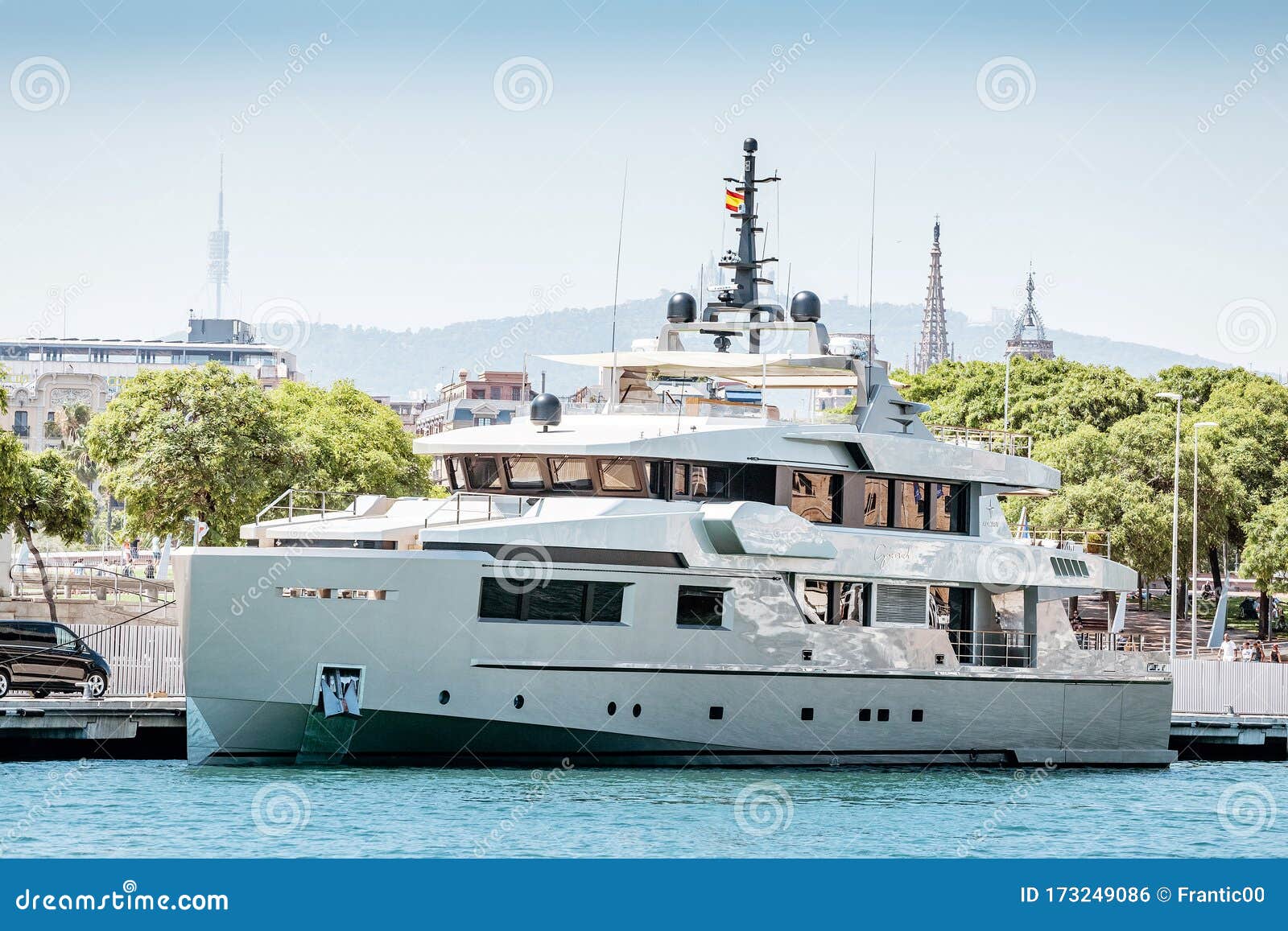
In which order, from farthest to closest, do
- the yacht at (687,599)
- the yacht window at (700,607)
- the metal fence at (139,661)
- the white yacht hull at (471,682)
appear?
the metal fence at (139,661)
the yacht window at (700,607)
the yacht at (687,599)
the white yacht hull at (471,682)

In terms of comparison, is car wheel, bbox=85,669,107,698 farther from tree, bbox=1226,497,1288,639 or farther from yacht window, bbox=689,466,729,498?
tree, bbox=1226,497,1288,639

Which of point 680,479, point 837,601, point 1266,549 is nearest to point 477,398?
point 1266,549

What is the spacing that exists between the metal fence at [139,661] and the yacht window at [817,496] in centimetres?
1049

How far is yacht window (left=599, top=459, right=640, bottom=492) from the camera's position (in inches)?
899

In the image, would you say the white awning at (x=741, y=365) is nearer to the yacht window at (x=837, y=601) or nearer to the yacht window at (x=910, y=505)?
the yacht window at (x=910, y=505)

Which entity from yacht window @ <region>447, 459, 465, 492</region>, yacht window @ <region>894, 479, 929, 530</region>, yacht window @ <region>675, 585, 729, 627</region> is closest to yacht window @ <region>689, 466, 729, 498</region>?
yacht window @ <region>675, 585, 729, 627</region>

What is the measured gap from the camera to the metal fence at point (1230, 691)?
32.2 meters

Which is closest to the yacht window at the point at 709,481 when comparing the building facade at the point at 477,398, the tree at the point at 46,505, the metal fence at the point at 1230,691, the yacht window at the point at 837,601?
the yacht window at the point at 837,601

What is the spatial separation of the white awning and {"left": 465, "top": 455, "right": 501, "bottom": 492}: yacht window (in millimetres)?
2174

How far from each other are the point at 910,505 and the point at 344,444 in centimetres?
2661

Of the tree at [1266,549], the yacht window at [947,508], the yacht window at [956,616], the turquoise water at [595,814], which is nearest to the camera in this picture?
the turquoise water at [595,814]
